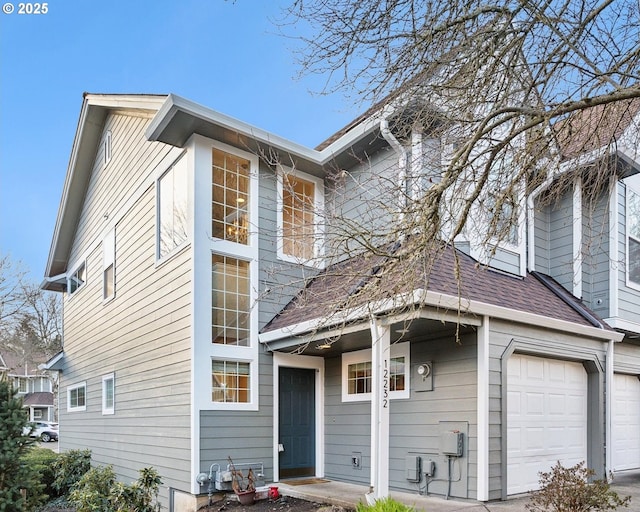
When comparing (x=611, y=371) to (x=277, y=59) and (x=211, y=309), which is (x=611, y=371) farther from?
(x=277, y=59)

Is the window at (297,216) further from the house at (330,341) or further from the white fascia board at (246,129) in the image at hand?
the white fascia board at (246,129)

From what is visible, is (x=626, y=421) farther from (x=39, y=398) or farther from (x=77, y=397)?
(x=39, y=398)

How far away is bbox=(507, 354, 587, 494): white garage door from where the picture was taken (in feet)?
22.7

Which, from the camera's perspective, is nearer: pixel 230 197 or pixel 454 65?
pixel 454 65

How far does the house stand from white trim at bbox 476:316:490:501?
1.0 inches

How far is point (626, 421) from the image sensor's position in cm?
950

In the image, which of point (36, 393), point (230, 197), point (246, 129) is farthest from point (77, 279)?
point (36, 393)

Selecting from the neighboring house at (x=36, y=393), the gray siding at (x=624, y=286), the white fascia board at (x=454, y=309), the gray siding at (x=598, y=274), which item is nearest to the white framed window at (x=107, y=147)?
the white fascia board at (x=454, y=309)

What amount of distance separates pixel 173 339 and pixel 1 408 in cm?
314

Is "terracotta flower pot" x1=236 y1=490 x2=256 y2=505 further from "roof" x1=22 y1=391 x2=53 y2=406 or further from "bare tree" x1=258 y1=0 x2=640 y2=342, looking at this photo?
"roof" x1=22 y1=391 x2=53 y2=406

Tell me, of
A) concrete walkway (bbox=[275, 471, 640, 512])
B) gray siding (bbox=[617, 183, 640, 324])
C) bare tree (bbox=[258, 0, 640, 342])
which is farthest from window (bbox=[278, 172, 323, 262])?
gray siding (bbox=[617, 183, 640, 324])

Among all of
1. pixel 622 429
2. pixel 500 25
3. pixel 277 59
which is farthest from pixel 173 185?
pixel 622 429

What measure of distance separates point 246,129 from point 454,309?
405 cm

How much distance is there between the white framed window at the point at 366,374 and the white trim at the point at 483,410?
1.25 metres
